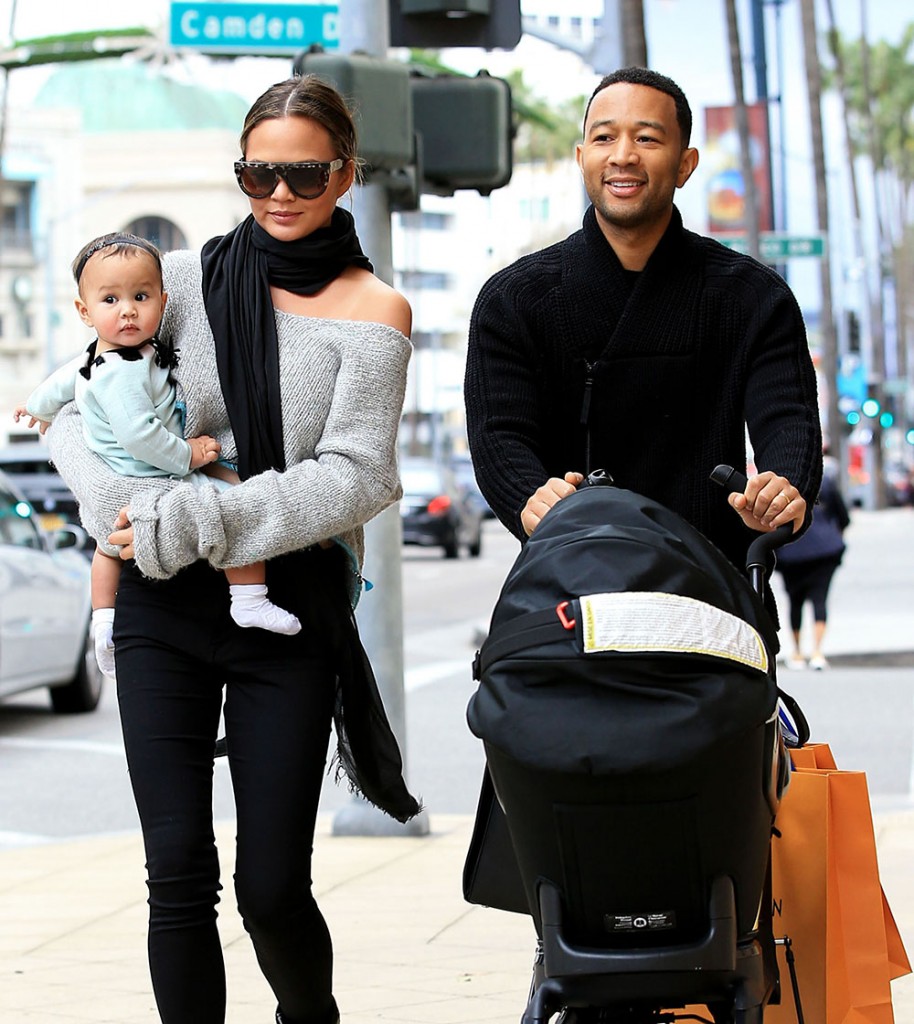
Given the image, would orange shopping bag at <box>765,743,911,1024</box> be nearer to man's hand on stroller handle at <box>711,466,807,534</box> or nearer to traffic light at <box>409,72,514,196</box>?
man's hand on stroller handle at <box>711,466,807,534</box>

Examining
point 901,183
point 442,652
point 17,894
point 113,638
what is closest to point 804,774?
point 113,638

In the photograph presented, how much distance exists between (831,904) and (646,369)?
105 cm

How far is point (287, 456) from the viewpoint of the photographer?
3947mm

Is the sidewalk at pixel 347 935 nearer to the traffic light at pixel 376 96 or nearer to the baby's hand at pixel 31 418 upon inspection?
the baby's hand at pixel 31 418

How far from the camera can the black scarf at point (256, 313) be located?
12.8 feet

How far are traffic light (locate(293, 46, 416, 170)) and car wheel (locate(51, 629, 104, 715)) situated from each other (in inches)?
270

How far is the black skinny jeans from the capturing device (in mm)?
3814

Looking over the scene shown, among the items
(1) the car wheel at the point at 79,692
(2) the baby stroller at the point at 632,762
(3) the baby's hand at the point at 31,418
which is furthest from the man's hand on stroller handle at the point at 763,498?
(1) the car wheel at the point at 79,692

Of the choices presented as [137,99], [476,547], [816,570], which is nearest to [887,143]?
[137,99]

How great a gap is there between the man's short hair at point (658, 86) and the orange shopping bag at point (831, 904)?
49.6 inches

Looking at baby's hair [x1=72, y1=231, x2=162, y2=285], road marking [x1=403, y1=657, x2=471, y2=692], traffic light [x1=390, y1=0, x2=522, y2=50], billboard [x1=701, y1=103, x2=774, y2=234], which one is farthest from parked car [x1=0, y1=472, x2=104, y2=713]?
billboard [x1=701, y1=103, x2=774, y2=234]

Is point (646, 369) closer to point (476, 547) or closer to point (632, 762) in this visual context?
point (632, 762)

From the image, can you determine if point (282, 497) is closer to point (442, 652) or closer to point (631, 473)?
point (631, 473)

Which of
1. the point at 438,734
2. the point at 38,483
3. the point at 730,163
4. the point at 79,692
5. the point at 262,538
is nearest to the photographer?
the point at 262,538
